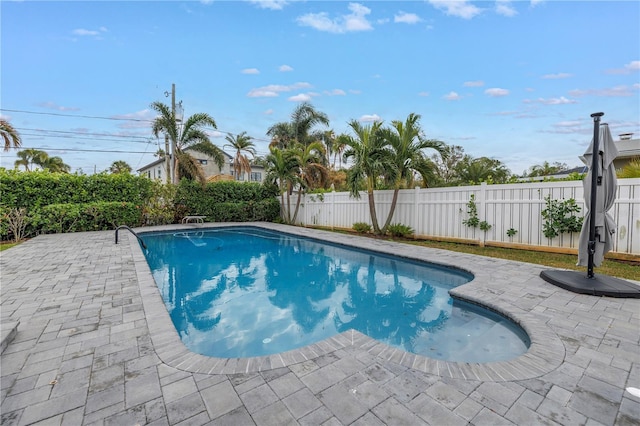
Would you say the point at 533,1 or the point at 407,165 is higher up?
the point at 533,1

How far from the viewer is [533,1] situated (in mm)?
7688

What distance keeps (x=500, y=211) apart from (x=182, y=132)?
1486 centimetres

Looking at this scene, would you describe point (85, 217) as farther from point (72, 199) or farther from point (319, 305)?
point (319, 305)

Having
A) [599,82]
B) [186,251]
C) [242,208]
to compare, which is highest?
[599,82]

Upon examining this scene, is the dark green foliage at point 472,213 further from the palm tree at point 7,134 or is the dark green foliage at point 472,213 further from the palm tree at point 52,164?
the palm tree at point 52,164

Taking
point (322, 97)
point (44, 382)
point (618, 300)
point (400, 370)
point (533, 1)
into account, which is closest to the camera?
point (44, 382)

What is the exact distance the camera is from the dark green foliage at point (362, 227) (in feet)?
37.0

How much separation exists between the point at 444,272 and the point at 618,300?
2638 mm

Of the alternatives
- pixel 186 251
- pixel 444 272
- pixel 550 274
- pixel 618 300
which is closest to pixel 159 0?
pixel 186 251

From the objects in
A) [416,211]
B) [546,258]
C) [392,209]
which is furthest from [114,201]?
[546,258]

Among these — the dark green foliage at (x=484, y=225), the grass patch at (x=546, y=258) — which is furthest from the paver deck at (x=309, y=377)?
the dark green foliage at (x=484, y=225)

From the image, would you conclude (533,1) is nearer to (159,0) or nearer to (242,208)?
(159,0)

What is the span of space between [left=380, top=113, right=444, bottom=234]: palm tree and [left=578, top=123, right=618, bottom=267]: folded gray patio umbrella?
16.7 feet

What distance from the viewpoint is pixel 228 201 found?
52.4ft
